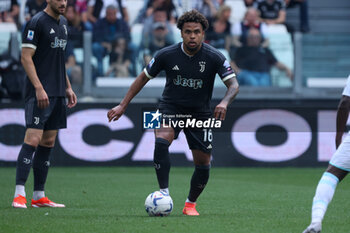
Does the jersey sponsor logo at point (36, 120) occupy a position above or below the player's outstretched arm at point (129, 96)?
below

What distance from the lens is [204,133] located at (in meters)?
7.30

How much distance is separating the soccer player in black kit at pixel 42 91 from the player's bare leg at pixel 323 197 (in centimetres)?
329

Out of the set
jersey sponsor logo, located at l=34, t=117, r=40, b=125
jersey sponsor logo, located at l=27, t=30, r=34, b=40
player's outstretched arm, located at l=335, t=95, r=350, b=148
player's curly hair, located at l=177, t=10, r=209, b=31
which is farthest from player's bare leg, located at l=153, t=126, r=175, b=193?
player's outstretched arm, located at l=335, t=95, r=350, b=148

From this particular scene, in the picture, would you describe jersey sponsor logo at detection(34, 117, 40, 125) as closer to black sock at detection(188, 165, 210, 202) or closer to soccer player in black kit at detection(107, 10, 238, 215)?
soccer player in black kit at detection(107, 10, 238, 215)

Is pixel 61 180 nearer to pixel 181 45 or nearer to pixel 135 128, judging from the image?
pixel 135 128

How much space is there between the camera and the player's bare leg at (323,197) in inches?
204

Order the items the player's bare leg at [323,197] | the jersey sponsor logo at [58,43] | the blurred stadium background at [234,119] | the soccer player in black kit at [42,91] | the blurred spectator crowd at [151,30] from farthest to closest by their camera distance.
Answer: the blurred spectator crowd at [151,30] < the blurred stadium background at [234,119] < the jersey sponsor logo at [58,43] < the soccer player in black kit at [42,91] < the player's bare leg at [323,197]

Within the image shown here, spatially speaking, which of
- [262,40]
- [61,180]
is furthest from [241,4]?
[61,180]

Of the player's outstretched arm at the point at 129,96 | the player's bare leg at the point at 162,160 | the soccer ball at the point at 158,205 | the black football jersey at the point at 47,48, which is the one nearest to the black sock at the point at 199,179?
the player's bare leg at the point at 162,160

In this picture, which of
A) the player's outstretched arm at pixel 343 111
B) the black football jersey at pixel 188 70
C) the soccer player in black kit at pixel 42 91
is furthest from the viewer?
the soccer player in black kit at pixel 42 91

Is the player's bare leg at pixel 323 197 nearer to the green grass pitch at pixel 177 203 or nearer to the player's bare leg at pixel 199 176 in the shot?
the green grass pitch at pixel 177 203

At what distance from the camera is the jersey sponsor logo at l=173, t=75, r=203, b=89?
729 centimetres

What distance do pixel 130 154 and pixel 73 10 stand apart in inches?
137

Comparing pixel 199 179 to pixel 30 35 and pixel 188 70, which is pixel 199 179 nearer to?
pixel 188 70
